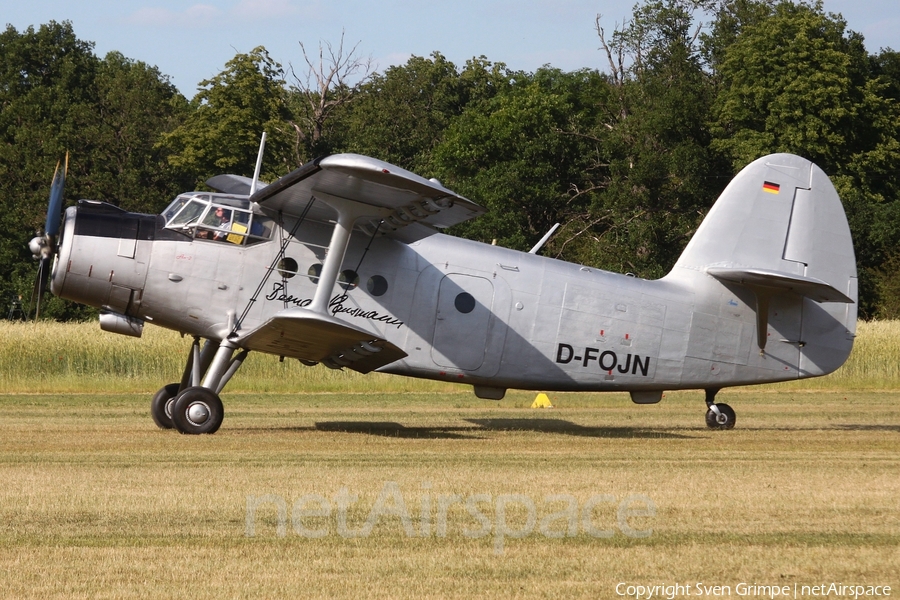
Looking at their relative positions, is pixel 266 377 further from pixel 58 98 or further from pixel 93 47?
pixel 93 47

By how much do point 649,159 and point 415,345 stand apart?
33.6 metres

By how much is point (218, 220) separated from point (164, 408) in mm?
2927

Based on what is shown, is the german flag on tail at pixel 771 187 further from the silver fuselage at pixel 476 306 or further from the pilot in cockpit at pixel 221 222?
the pilot in cockpit at pixel 221 222

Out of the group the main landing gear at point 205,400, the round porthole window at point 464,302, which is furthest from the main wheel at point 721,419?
the main landing gear at point 205,400

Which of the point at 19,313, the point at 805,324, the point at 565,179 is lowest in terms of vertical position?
the point at 19,313

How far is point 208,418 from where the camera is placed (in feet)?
46.3

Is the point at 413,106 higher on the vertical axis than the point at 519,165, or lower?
higher

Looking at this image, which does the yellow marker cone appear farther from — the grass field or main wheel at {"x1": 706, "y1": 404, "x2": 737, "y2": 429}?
main wheel at {"x1": 706, "y1": 404, "x2": 737, "y2": 429}

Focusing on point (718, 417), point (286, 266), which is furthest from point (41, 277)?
point (718, 417)

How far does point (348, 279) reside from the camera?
48.2 ft

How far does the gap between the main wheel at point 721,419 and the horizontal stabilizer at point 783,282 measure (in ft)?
6.82

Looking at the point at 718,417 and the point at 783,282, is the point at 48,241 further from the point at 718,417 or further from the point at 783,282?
the point at 718,417

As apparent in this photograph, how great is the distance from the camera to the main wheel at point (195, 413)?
555 inches

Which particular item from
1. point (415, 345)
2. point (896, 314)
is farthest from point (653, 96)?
point (415, 345)
